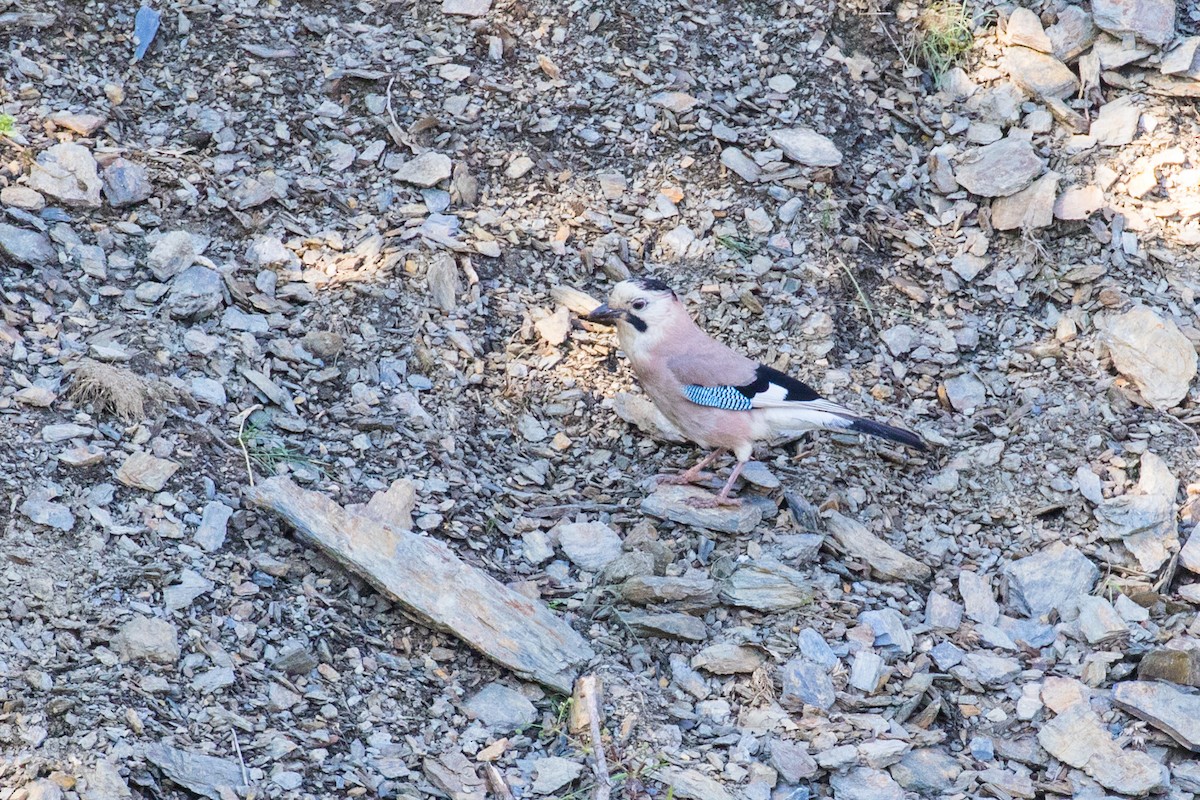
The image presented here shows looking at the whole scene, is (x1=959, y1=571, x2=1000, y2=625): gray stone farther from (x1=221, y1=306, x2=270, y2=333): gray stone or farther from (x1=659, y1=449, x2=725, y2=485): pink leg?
(x1=221, y1=306, x2=270, y2=333): gray stone

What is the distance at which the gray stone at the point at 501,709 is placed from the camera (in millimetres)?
4684

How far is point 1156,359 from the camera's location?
20.0 ft

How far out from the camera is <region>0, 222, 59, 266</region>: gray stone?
5.73 m

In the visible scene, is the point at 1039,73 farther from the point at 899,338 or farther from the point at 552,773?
the point at 552,773

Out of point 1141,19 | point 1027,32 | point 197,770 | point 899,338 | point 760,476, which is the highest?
point 1141,19

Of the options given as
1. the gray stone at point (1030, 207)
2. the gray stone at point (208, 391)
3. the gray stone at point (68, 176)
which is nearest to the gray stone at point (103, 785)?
the gray stone at point (208, 391)

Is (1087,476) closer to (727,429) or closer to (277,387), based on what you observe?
(727,429)

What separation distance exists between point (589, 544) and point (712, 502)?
59 centimetres

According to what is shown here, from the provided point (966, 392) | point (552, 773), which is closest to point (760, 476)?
point (966, 392)

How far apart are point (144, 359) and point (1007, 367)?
3.90 m

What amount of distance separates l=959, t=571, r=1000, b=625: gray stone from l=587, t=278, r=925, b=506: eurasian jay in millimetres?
626

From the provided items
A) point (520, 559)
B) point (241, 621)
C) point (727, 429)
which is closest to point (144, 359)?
point (241, 621)

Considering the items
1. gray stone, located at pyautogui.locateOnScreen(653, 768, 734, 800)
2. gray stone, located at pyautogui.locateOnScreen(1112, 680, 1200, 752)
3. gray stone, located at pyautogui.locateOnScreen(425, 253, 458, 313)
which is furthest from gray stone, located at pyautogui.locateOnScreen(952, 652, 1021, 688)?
gray stone, located at pyautogui.locateOnScreen(425, 253, 458, 313)

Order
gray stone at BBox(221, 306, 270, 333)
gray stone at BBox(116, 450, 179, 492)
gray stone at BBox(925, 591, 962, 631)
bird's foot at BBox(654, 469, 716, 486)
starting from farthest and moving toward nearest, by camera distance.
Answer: bird's foot at BBox(654, 469, 716, 486) → gray stone at BBox(221, 306, 270, 333) → gray stone at BBox(925, 591, 962, 631) → gray stone at BBox(116, 450, 179, 492)
